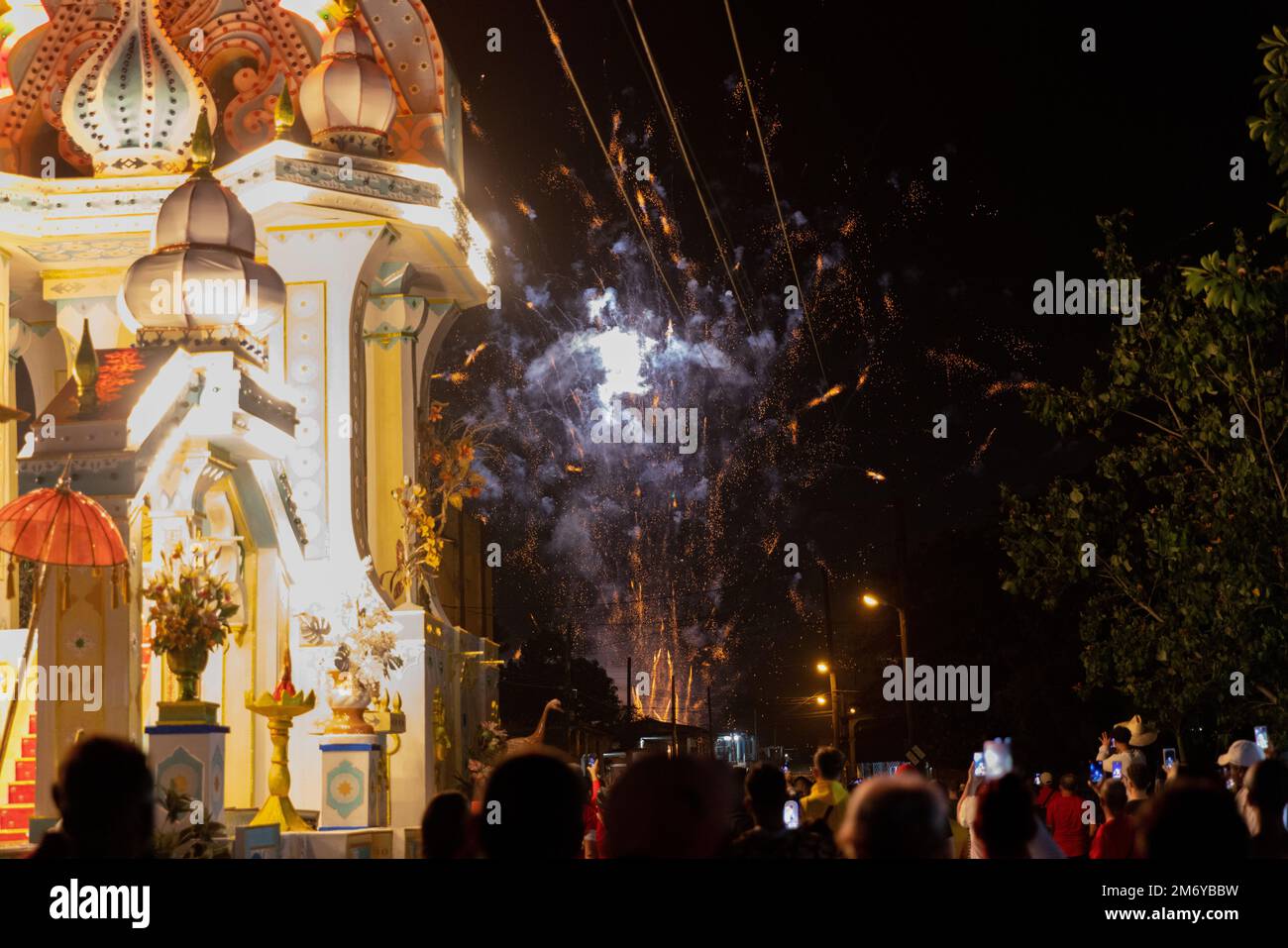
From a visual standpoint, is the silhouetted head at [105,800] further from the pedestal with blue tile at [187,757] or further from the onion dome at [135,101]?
the onion dome at [135,101]

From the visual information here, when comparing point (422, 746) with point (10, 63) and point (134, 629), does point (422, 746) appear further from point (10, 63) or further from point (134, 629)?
point (10, 63)

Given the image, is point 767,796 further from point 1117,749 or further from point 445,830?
point 1117,749

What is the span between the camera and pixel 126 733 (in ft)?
43.8

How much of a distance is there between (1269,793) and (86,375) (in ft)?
35.0

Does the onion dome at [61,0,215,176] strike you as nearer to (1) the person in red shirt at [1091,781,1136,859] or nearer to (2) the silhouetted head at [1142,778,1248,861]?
(1) the person in red shirt at [1091,781,1136,859]

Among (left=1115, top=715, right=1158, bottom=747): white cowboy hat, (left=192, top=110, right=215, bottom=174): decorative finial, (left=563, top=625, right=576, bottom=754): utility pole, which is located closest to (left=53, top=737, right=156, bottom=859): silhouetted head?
(left=192, top=110, right=215, bottom=174): decorative finial

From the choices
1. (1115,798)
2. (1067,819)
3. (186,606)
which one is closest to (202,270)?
(186,606)

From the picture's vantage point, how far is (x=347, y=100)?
2169 cm

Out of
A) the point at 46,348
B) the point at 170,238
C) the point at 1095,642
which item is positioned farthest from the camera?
the point at 46,348

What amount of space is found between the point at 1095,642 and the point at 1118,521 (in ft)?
5.30

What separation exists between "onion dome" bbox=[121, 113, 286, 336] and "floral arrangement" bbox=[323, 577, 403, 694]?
4.08 meters

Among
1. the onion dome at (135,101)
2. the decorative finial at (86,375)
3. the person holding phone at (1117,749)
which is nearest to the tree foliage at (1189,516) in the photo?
the person holding phone at (1117,749)

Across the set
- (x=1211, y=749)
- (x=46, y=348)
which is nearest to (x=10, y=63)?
(x=46, y=348)

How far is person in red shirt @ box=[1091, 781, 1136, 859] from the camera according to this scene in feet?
32.2
